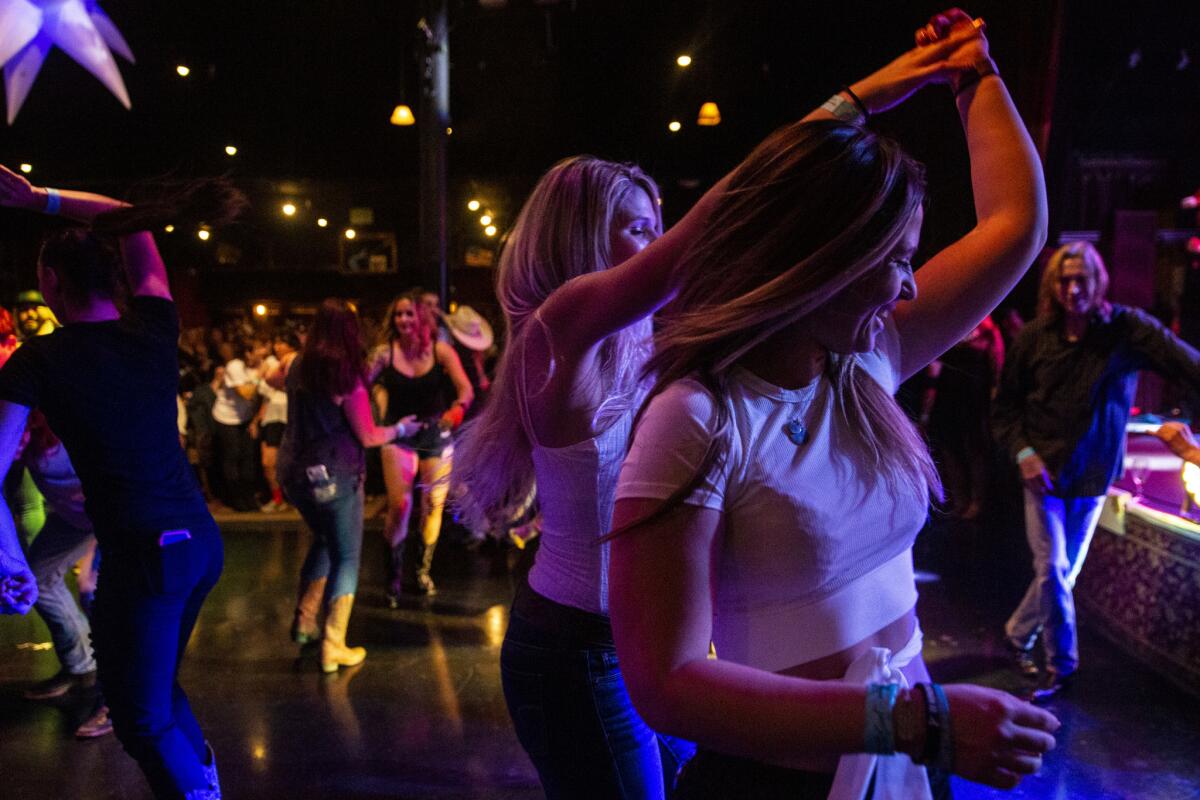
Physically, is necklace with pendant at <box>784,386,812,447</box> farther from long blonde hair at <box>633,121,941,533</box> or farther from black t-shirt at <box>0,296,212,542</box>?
black t-shirt at <box>0,296,212,542</box>

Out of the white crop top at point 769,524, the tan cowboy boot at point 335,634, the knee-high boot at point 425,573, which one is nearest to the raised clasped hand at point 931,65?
the white crop top at point 769,524

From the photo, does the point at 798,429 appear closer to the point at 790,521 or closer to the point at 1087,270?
the point at 790,521

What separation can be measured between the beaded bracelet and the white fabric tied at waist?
10cm

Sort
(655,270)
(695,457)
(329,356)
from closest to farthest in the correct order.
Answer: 1. (695,457)
2. (655,270)
3. (329,356)

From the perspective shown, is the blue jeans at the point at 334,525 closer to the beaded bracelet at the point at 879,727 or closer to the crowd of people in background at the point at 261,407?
the crowd of people in background at the point at 261,407

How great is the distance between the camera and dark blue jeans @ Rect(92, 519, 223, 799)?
1946mm

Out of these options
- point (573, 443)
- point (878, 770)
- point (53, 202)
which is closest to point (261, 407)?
point (53, 202)

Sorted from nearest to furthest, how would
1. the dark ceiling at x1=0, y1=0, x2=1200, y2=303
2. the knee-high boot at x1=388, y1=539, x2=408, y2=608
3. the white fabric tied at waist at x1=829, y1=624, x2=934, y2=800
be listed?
the white fabric tied at waist at x1=829, y1=624, x2=934, y2=800
the knee-high boot at x1=388, y1=539, x2=408, y2=608
the dark ceiling at x1=0, y1=0, x2=1200, y2=303

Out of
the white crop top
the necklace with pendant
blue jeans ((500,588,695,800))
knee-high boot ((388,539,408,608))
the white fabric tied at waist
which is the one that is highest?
the necklace with pendant

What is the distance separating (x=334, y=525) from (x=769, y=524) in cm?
318

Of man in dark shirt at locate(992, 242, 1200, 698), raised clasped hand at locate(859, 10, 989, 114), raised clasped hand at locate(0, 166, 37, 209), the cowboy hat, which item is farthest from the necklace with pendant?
the cowboy hat

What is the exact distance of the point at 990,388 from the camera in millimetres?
6910

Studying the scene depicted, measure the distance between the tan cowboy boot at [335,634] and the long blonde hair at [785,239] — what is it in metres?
3.28

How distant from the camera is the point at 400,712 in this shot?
342 centimetres
